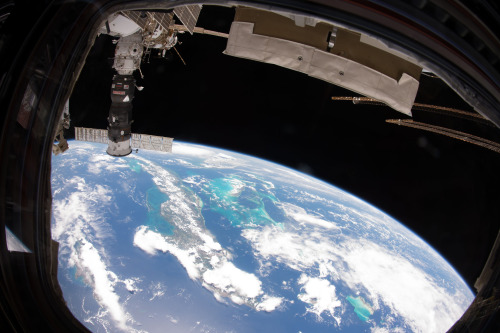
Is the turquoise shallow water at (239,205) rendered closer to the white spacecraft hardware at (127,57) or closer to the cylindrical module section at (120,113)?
the cylindrical module section at (120,113)

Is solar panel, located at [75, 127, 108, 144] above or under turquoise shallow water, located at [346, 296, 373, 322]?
above

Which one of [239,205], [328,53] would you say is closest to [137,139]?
[328,53]

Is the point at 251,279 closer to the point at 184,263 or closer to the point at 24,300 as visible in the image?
the point at 184,263

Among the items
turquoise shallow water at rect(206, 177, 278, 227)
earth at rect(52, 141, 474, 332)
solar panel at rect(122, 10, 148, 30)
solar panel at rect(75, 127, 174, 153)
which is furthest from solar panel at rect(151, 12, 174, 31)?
turquoise shallow water at rect(206, 177, 278, 227)

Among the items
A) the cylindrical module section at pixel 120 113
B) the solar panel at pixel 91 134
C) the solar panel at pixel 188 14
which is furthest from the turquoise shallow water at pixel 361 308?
the solar panel at pixel 188 14

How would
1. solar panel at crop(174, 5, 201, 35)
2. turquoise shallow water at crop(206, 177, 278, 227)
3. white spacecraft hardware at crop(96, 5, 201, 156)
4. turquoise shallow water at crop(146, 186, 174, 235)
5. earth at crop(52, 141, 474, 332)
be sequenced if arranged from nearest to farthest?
solar panel at crop(174, 5, 201, 35), white spacecraft hardware at crop(96, 5, 201, 156), earth at crop(52, 141, 474, 332), turquoise shallow water at crop(146, 186, 174, 235), turquoise shallow water at crop(206, 177, 278, 227)

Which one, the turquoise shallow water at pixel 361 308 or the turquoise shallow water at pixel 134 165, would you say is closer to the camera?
the turquoise shallow water at pixel 361 308

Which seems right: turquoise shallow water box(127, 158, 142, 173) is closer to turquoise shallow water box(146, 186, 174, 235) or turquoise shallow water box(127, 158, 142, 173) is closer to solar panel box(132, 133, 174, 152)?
turquoise shallow water box(146, 186, 174, 235)
